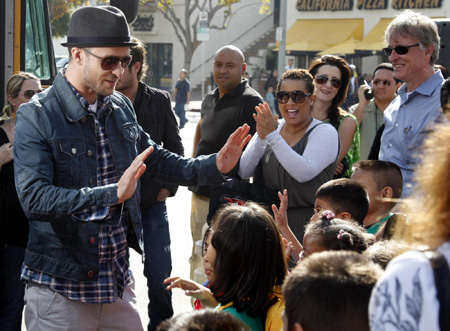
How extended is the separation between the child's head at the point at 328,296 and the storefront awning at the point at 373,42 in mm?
31599

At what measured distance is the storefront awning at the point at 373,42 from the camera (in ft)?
110

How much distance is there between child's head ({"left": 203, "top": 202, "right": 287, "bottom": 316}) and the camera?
3.09 meters

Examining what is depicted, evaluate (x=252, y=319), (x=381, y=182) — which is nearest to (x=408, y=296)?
(x=252, y=319)

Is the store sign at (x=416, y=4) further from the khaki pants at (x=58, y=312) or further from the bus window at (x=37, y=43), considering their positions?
the khaki pants at (x=58, y=312)

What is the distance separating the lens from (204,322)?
211 centimetres

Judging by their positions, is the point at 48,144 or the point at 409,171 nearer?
the point at 48,144

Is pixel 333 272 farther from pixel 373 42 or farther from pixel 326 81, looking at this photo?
pixel 373 42

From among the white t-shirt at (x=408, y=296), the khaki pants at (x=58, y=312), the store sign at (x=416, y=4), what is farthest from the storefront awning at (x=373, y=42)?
the white t-shirt at (x=408, y=296)

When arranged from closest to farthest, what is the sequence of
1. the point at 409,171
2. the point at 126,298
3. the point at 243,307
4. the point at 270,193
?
the point at 243,307, the point at 126,298, the point at 409,171, the point at 270,193

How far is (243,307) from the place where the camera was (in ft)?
10.1

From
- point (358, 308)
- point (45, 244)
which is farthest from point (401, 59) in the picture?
point (358, 308)

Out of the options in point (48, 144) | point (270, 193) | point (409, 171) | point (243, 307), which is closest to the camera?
point (243, 307)

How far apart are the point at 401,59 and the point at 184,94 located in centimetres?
1977

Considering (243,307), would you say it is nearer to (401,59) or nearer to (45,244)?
(45,244)
